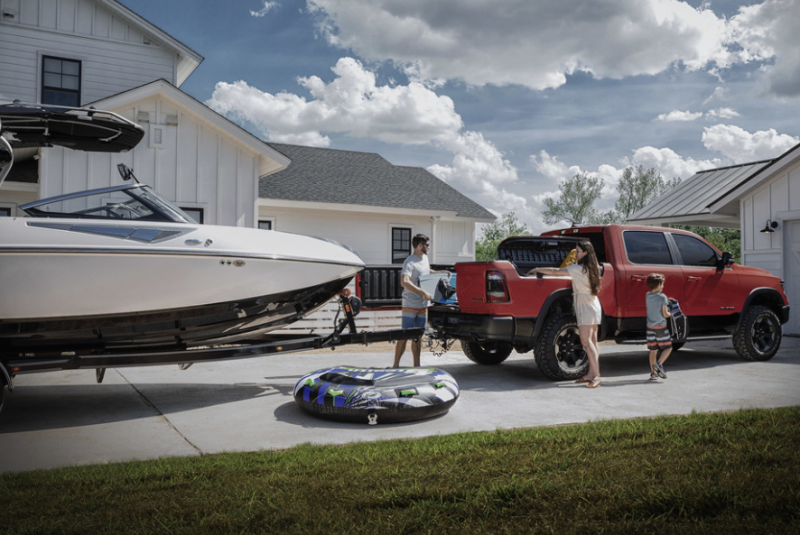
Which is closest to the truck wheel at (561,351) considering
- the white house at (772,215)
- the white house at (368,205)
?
the white house at (772,215)

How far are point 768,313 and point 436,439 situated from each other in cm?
707

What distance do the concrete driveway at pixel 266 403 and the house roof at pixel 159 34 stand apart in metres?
9.76

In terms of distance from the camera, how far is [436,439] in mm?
5039

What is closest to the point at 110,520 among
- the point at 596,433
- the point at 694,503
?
the point at 694,503

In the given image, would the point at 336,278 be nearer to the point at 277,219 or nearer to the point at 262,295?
the point at 262,295

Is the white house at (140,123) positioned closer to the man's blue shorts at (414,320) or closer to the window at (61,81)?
the window at (61,81)

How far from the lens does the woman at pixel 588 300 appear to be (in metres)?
7.32

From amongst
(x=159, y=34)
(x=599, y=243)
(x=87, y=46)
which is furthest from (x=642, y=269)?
(x=87, y=46)

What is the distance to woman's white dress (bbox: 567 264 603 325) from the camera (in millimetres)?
7316

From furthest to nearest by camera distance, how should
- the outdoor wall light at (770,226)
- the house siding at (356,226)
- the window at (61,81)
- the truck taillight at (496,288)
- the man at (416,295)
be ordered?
the house siding at (356,226)
the window at (61,81)
the outdoor wall light at (770,226)
the man at (416,295)
the truck taillight at (496,288)

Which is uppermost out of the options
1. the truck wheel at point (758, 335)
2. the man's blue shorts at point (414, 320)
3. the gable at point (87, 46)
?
the gable at point (87, 46)

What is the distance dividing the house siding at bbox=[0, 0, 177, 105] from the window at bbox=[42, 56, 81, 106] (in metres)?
0.12

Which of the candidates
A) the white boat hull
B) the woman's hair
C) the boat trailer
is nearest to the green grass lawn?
the boat trailer

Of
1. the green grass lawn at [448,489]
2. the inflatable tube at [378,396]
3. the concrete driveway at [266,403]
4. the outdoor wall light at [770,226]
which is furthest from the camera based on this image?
the outdoor wall light at [770,226]
